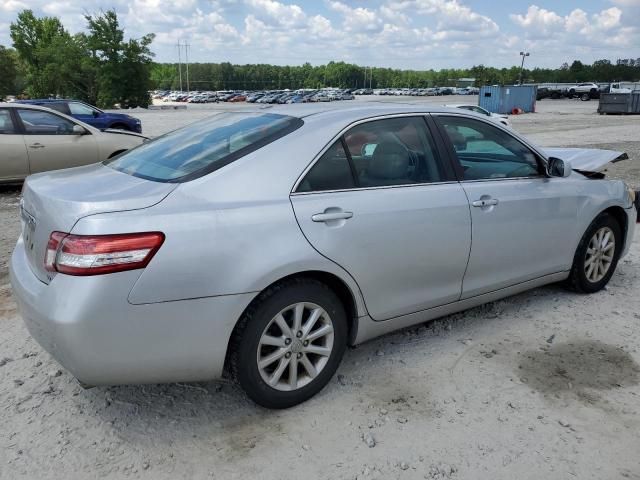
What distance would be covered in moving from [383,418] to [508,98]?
41083 millimetres

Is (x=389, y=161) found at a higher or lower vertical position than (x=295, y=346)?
higher

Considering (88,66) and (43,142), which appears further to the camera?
(88,66)

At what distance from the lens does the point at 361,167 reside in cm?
312

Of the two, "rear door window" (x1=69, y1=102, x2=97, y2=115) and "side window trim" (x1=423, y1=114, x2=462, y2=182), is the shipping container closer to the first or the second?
"rear door window" (x1=69, y1=102, x2=97, y2=115)

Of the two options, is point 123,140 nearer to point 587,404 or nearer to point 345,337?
point 345,337

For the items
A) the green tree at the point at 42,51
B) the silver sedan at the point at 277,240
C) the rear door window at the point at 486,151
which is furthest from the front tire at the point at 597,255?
the green tree at the point at 42,51

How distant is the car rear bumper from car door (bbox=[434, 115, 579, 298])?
1.70m

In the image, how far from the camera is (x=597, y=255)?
4461mm

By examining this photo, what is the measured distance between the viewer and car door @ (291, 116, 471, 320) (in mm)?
2885

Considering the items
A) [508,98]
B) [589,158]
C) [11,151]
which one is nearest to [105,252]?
[589,158]

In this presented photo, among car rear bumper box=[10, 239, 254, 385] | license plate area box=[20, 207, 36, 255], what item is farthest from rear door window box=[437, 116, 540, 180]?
license plate area box=[20, 207, 36, 255]

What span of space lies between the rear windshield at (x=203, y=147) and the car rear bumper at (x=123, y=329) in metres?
0.66

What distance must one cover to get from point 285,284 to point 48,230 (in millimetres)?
1128

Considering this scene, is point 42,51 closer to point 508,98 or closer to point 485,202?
point 508,98
